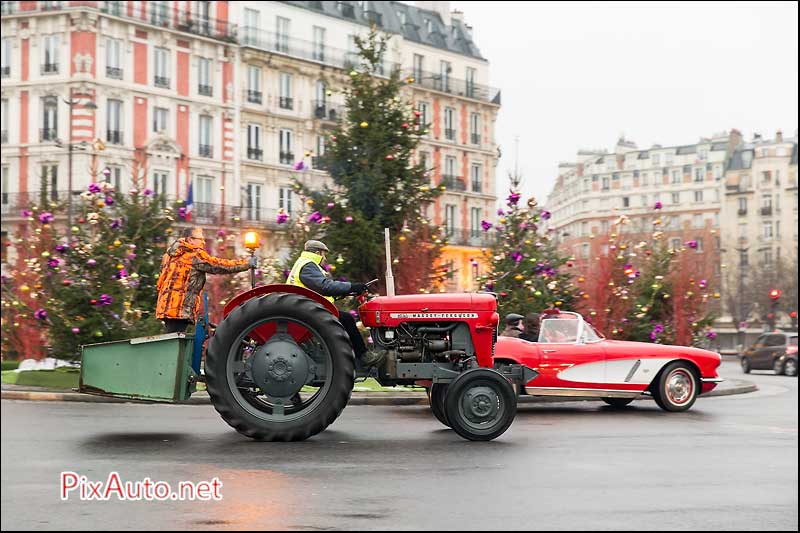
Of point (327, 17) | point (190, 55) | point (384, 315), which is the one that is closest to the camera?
point (384, 315)

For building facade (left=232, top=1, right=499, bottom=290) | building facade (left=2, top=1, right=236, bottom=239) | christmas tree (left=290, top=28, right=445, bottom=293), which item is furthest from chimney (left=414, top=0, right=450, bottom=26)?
christmas tree (left=290, top=28, right=445, bottom=293)

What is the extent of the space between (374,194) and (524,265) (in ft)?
9.82

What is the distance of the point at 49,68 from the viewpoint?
51406 mm

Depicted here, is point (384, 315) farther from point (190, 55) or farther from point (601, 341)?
point (190, 55)

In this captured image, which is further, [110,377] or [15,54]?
[15,54]

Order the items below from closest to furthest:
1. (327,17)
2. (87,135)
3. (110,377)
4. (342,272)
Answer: (110,377) < (342,272) < (87,135) < (327,17)

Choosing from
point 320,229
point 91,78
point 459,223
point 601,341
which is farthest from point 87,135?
point 601,341

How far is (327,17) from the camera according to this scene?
61.2m

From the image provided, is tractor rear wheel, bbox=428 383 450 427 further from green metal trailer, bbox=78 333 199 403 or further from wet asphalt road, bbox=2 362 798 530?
green metal trailer, bbox=78 333 199 403

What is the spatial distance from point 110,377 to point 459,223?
2280 inches

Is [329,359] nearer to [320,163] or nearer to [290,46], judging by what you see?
[320,163]

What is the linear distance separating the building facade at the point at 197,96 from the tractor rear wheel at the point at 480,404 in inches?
1401

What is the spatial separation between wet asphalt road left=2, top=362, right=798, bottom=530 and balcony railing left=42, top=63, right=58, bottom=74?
41.5 meters

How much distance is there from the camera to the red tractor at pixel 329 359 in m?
8.91
